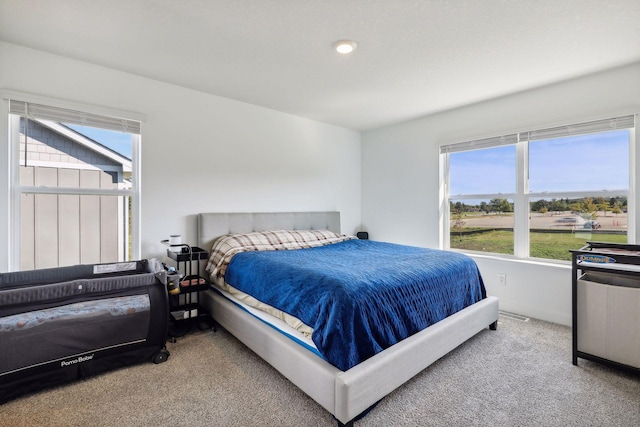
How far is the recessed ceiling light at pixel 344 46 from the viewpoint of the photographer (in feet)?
7.12

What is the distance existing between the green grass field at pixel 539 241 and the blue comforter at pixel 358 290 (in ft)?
3.30

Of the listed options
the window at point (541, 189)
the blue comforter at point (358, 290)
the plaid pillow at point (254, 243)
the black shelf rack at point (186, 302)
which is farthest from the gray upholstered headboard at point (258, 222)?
the window at point (541, 189)

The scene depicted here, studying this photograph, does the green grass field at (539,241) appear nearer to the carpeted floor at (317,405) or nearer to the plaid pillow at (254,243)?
the carpeted floor at (317,405)

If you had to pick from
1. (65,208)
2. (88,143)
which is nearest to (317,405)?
(65,208)

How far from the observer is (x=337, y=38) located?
2.13 meters

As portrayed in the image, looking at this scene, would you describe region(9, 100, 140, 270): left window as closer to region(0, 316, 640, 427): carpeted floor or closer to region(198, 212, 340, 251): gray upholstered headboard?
region(198, 212, 340, 251): gray upholstered headboard

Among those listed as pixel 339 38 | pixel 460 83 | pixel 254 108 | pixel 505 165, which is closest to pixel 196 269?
pixel 254 108

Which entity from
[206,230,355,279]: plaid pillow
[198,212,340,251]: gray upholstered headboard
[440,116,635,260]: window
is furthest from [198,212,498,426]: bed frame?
[440,116,635,260]: window

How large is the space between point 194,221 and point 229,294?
928 millimetres

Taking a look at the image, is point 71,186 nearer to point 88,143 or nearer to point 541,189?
point 88,143

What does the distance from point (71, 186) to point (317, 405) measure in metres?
2.61

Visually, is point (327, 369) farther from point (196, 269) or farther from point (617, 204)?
point (617, 204)

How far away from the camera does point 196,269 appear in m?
3.11

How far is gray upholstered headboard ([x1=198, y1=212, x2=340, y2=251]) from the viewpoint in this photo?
123 inches
